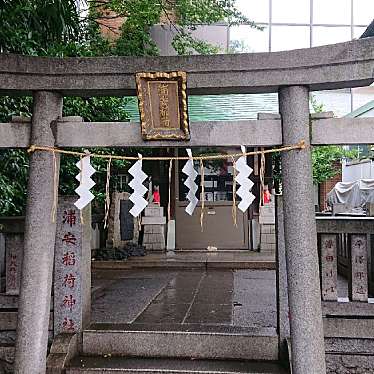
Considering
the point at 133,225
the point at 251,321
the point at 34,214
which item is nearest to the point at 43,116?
the point at 34,214

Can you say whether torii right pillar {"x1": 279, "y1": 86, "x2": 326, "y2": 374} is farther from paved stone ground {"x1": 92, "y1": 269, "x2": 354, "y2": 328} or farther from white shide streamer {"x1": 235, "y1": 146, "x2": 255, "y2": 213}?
paved stone ground {"x1": 92, "y1": 269, "x2": 354, "y2": 328}

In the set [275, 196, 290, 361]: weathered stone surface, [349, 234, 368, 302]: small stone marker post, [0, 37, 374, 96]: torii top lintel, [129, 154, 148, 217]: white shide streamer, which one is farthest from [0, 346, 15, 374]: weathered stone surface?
[349, 234, 368, 302]: small stone marker post

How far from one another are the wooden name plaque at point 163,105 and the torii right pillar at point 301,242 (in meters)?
0.96

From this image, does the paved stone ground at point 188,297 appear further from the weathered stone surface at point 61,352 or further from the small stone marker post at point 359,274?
the small stone marker post at point 359,274

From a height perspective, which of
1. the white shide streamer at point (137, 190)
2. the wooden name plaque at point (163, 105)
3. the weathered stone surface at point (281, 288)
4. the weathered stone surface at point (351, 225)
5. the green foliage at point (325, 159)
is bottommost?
the weathered stone surface at point (281, 288)

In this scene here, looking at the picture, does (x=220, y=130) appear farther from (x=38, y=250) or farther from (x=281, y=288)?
(x=38, y=250)

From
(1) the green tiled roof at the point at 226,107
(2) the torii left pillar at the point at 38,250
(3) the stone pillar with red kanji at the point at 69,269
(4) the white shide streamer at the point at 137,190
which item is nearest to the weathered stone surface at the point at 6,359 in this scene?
(3) the stone pillar with red kanji at the point at 69,269

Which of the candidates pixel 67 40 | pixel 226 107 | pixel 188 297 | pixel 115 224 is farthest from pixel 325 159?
pixel 67 40

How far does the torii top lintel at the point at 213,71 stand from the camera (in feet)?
→ 14.2

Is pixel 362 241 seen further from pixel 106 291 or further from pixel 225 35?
pixel 225 35

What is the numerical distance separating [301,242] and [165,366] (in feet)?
6.45

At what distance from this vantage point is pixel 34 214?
15.4ft

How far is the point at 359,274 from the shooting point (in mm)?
5266

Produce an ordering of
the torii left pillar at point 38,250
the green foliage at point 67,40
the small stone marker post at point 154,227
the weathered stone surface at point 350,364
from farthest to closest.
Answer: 1. the small stone marker post at point 154,227
2. the green foliage at point 67,40
3. the weathered stone surface at point 350,364
4. the torii left pillar at point 38,250
